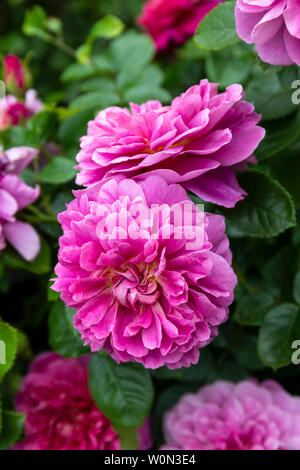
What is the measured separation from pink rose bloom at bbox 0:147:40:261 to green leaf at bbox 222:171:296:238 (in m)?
0.23

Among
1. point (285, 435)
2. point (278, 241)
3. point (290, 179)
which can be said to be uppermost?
point (290, 179)

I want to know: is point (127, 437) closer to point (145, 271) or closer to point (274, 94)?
point (145, 271)

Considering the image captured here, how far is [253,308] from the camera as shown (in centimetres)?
66

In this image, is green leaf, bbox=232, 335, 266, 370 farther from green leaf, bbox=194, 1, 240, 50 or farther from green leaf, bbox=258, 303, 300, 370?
green leaf, bbox=194, 1, 240, 50

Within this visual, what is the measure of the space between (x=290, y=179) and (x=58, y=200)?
307 mm

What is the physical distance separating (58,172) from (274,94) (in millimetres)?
283

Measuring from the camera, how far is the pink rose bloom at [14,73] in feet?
2.89

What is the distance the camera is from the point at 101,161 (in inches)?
18.5

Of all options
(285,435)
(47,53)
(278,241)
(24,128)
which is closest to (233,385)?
(285,435)

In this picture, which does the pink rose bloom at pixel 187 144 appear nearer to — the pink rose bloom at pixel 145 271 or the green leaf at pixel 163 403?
the pink rose bloom at pixel 145 271

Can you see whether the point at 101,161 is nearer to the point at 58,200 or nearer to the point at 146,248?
the point at 146,248

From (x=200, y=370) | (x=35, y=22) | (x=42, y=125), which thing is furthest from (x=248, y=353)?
(x=35, y=22)

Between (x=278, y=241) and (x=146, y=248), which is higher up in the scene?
(x=146, y=248)

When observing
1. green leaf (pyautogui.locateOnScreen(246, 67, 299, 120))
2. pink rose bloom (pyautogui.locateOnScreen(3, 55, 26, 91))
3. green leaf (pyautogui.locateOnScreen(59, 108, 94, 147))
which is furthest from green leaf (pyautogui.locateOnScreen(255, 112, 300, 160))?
pink rose bloom (pyautogui.locateOnScreen(3, 55, 26, 91))
